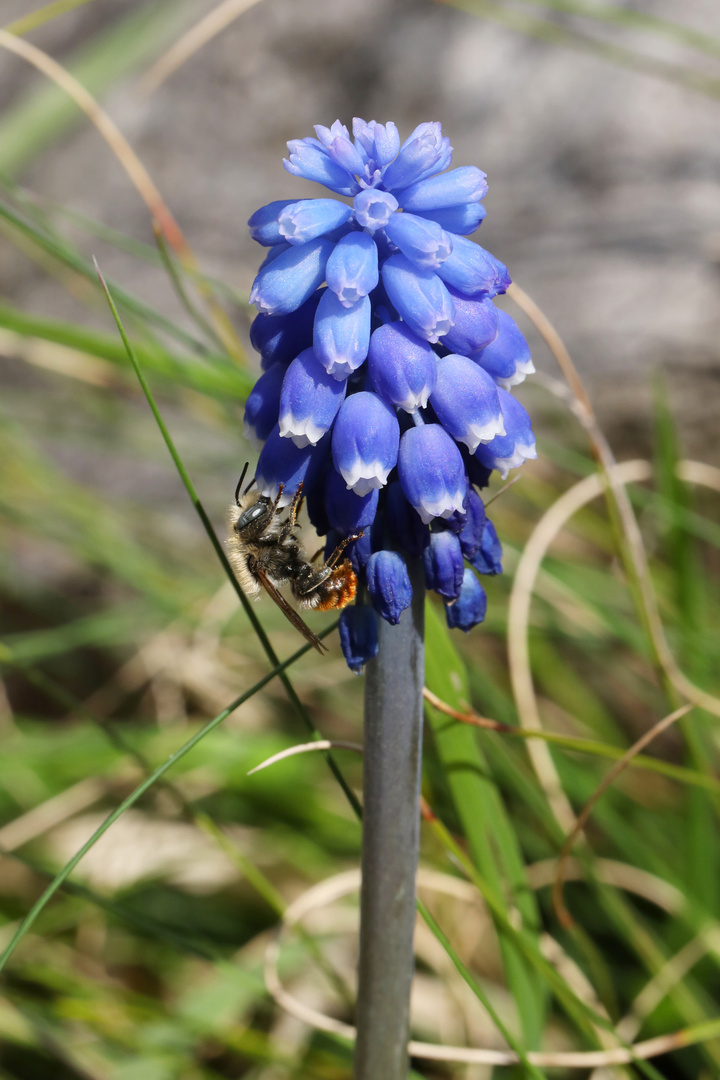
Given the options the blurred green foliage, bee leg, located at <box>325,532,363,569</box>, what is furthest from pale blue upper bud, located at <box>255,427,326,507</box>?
the blurred green foliage

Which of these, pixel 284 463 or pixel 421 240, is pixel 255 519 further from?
pixel 421 240

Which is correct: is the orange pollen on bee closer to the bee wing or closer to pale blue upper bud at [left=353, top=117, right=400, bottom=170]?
the bee wing

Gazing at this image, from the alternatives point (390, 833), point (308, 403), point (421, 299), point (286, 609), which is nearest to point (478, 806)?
point (390, 833)

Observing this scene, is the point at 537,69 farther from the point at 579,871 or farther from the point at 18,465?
the point at 579,871

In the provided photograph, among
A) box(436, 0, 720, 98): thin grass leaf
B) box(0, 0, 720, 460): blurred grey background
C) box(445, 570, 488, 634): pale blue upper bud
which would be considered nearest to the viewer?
box(445, 570, 488, 634): pale blue upper bud

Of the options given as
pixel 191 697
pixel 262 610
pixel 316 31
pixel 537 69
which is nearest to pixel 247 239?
pixel 316 31

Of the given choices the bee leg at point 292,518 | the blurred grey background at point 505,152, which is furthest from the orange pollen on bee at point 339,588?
the blurred grey background at point 505,152

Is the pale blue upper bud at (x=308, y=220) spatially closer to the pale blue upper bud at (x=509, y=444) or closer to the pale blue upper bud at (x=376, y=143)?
the pale blue upper bud at (x=376, y=143)
